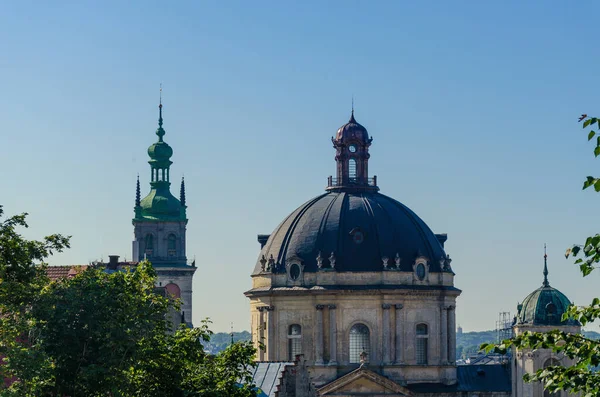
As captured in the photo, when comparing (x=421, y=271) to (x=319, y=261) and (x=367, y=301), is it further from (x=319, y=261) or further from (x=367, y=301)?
(x=319, y=261)

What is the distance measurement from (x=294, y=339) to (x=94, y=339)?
75569 millimetres

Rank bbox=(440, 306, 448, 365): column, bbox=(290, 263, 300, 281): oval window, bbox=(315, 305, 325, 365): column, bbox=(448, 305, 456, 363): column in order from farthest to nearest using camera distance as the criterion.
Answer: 1. bbox=(448, 305, 456, 363): column
2. bbox=(440, 306, 448, 365): column
3. bbox=(290, 263, 300, 281): oval window
4. bbox=(315, 305, 325, 365): column

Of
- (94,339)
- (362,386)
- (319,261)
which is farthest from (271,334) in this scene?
(94,339)

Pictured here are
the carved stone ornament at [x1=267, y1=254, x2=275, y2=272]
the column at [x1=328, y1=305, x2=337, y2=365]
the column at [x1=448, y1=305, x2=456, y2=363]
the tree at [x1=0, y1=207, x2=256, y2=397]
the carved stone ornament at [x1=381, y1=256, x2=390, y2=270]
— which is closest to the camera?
the tree at [x1=0, y1=207, x2=256, y2=397]

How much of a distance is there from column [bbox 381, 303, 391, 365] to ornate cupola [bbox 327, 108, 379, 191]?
1092cm

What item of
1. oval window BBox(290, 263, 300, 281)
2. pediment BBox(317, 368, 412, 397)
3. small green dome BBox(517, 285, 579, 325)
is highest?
oval window BBox(290, 263, 300, 281)

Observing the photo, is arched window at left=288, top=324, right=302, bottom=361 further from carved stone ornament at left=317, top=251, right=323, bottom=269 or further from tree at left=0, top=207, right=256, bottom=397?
tree at left=0, top=207, right=256, bottom=397

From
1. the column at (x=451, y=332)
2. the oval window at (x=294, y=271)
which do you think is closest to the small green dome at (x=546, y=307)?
the column at (x=451, y=332)

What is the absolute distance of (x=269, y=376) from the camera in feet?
317

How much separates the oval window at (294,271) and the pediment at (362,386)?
363 inches

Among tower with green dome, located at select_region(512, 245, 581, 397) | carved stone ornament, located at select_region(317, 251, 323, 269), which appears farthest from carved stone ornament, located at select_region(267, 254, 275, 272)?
tower with green dome, located at select_region(512, 245, 581, 397)

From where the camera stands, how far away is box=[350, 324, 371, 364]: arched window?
442ft

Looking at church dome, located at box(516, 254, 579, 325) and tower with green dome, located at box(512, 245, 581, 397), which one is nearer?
tower with green dome, located at box(512, 245, 581, 397)

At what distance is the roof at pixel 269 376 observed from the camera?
94.4 meters
